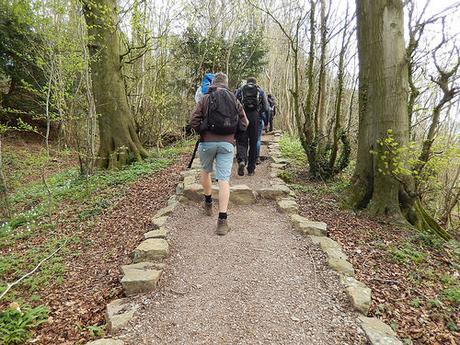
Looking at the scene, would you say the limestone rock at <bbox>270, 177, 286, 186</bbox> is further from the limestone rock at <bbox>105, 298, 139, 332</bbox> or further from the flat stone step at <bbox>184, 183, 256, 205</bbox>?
the limestone rock at <bbox>105, 298, 139, 332</bbox>

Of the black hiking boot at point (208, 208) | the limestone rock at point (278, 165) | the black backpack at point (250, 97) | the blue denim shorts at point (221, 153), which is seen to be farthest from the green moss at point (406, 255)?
the limestone rock at point (278, 165)

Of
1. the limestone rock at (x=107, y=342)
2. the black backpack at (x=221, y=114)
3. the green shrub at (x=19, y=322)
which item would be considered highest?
the black backpack at (x=221, y=114)

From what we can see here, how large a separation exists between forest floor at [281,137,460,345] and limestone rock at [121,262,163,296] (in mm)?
2103

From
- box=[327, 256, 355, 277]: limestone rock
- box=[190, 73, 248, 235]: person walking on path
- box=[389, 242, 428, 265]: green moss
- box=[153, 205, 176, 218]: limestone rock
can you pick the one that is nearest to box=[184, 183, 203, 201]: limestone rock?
box=[153, 205, 176, 218]: limestone rock

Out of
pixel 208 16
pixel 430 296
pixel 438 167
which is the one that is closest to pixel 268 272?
pixel 430 296

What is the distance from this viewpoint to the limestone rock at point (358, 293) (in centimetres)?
278

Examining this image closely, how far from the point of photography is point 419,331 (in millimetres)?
2717

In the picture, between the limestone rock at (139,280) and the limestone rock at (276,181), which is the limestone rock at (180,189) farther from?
the limestone rock at (139,280)

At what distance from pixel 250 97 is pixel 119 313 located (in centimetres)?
459

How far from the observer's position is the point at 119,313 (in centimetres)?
277

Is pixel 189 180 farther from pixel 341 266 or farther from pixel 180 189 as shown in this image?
pixel 341 266

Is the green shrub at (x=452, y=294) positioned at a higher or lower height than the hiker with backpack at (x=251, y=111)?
lower

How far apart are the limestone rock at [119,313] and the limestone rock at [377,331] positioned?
6.51ft

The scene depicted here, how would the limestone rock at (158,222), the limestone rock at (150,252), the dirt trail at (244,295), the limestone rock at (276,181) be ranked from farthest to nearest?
the limestone rock at (276,181) → the limestone rock at (158,222) → the limestone rock at (150,252) → the dirt trail at (244,295)
